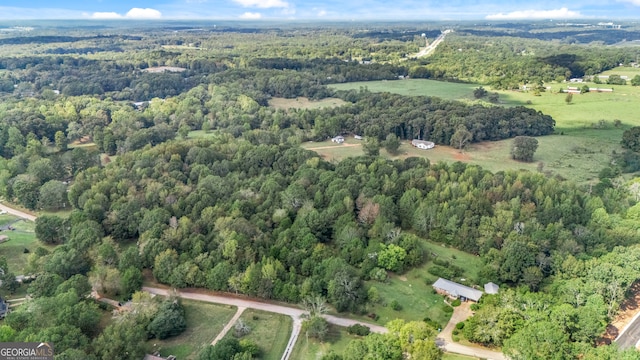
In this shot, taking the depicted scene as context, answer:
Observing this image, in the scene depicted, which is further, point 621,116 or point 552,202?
point 621,116

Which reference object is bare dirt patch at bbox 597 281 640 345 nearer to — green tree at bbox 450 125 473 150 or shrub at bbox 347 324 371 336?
shrub at bbox 347 324 371 336

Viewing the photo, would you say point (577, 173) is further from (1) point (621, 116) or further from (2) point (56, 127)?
(2) point (56, 127)

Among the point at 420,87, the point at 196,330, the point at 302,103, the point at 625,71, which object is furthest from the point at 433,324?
the point at 625,71

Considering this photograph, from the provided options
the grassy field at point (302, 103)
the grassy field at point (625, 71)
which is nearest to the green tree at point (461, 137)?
the grassy field at point (302, 103)

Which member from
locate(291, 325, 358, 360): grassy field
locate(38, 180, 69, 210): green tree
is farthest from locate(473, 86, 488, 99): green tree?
locate(38, 180, 69, 210): green tree

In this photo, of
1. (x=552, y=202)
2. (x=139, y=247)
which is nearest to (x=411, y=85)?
(x=552, y=202)
